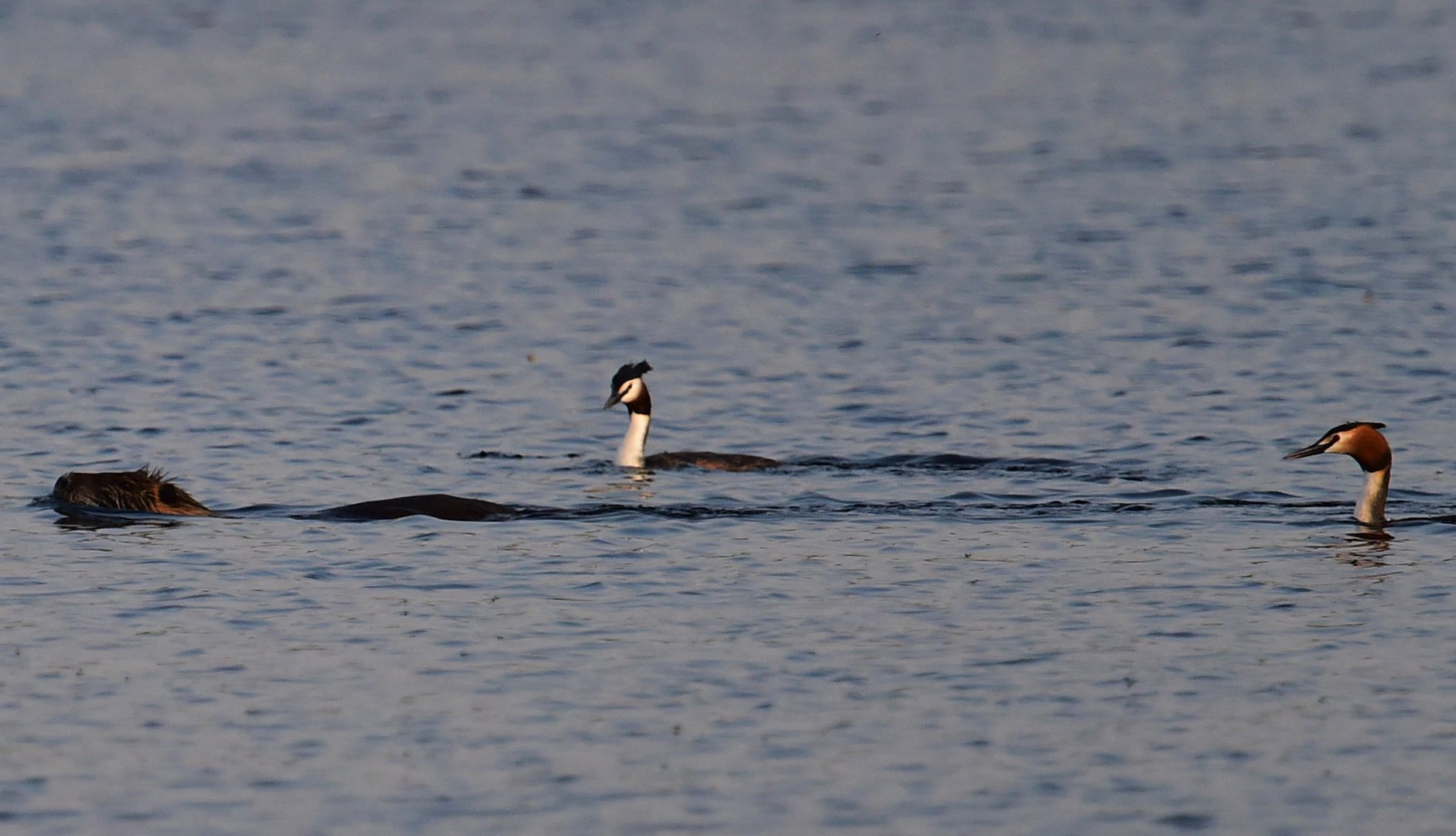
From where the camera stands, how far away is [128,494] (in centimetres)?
1669

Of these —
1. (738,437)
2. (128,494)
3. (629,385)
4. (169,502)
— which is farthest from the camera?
(738,437)

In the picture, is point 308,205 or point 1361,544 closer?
Result: point 1361,544

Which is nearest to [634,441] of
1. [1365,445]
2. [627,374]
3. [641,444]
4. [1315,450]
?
[641,444]

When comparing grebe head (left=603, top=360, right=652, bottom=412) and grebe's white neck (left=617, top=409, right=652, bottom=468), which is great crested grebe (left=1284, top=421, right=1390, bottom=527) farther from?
grebe head (left=603, top=360, right=652, bottom=412)

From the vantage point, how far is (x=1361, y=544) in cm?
1605

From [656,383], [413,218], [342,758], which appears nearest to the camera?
[342,758]

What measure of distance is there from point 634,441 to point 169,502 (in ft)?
15.1

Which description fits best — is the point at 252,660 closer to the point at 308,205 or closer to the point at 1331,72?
the point at 308,205

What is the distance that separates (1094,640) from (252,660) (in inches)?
185

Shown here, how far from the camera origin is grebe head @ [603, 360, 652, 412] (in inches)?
797

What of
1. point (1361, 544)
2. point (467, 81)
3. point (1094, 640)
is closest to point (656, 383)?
point (1361, 544)

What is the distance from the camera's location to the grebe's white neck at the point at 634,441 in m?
19.8

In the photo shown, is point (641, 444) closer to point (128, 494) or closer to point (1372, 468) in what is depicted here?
point (128, 494)

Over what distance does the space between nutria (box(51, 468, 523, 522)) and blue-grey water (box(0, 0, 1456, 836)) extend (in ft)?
0.67
